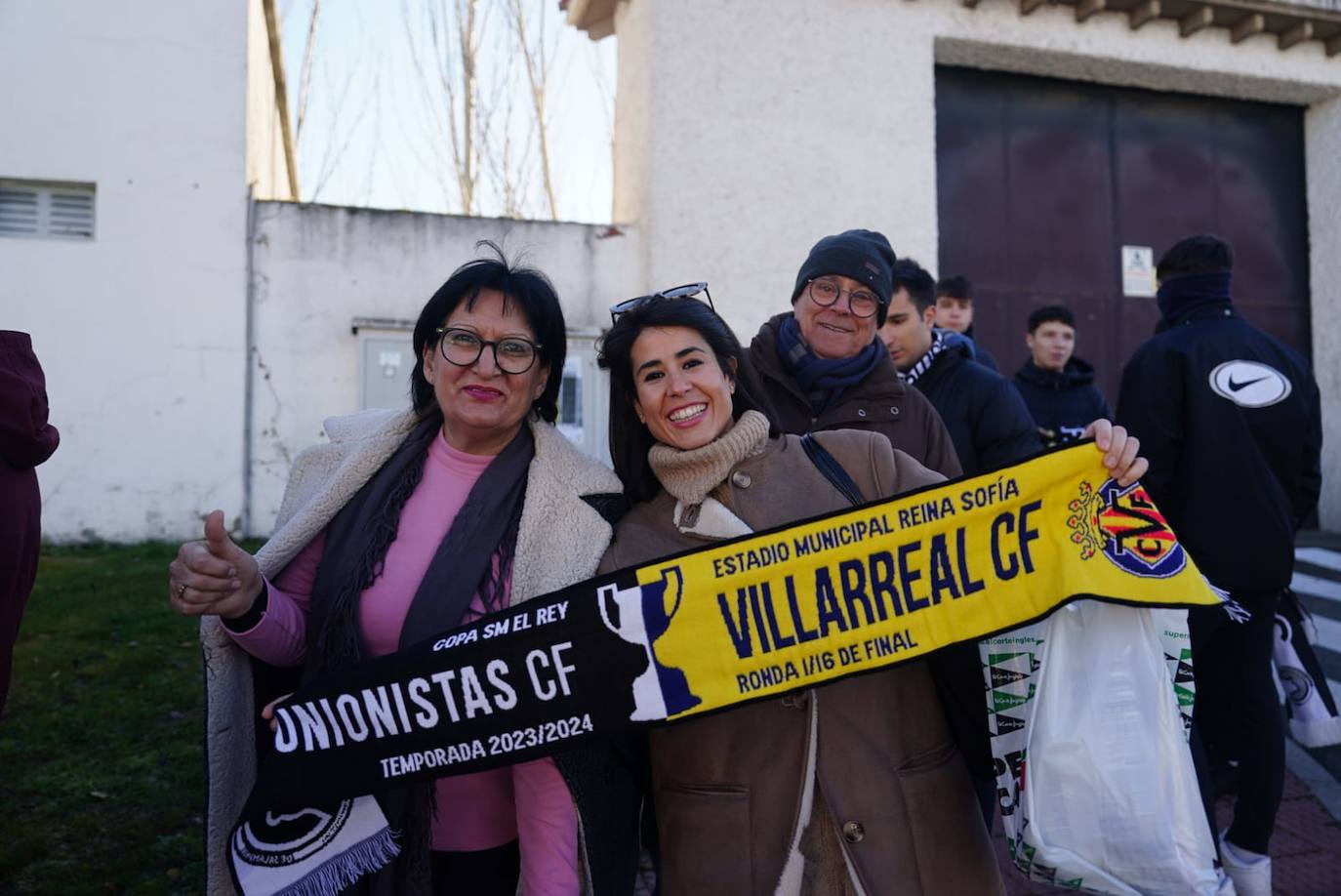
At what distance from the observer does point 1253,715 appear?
346 cm

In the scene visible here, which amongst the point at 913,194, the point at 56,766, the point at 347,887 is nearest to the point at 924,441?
the point at 347,887

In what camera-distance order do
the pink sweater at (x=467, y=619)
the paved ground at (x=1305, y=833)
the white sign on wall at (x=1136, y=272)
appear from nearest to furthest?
the pink sweater at (x=467, y=619), the paved ground at (x=1305, y=833), the white sign on wall at (x=1136, y=272)

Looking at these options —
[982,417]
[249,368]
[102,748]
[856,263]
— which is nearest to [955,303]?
[982,417]

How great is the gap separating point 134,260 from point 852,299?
28.3 ft

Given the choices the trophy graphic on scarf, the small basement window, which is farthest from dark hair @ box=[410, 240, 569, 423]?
the small basement window

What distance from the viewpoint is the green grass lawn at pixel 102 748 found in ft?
12.0

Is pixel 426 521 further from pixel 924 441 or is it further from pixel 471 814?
pixel 924 441

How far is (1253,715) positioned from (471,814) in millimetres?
2912

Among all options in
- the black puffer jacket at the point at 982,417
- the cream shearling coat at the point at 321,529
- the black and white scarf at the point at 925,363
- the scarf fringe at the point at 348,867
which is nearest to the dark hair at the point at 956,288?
the black and white scarf at the point at 925,363

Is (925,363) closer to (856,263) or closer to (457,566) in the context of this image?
(856,263)

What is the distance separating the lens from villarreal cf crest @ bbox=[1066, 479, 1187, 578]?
2070 mm

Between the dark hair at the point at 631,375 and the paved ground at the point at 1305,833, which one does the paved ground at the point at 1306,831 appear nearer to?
the paved ground at the point at 1305,833

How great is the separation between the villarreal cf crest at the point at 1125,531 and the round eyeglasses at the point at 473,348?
4.55ft

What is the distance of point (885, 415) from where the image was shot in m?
2.95
